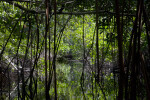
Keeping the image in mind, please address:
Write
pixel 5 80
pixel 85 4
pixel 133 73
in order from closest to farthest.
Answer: pixel 133 73, pixel 85 4, pixel 5 80

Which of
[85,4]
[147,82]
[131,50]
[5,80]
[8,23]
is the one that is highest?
[85,4]

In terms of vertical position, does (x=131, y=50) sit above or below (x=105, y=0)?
below

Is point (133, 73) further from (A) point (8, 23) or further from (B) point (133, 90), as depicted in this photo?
(A) point (8, 23)

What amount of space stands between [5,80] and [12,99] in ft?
5.79

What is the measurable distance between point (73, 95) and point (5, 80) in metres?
2.09

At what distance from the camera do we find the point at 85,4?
3.42m

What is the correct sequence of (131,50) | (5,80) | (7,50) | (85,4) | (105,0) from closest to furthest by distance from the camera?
(131,50)
(105,0)
(85,4)
(5,80)
(7,50)

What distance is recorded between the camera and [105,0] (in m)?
3.16

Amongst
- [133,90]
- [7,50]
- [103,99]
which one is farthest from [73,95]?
[7,50]

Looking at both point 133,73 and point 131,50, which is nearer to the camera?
point 133,73

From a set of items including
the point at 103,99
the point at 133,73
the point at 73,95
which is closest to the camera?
the point at 133,73

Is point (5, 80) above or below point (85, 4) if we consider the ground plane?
below

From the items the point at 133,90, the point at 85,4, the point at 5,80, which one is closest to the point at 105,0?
the point at 85,4

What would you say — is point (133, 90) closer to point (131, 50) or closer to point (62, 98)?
point (131, 50)
